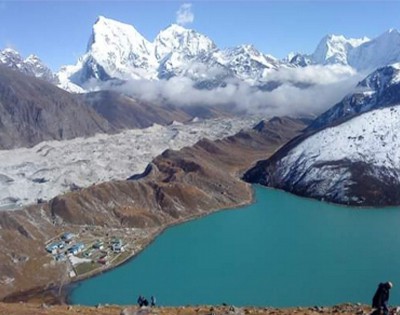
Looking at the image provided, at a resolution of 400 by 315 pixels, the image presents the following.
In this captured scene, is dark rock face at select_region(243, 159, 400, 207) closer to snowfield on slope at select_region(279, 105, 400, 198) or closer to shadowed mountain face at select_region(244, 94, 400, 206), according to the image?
shadowed mountain face at select_region(244, 94, 400, 206)

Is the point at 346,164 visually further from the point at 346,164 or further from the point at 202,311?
the point at 202,311

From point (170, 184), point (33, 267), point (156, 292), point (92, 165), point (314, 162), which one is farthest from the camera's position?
point (92, 165)

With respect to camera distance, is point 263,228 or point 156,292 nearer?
point 156,292

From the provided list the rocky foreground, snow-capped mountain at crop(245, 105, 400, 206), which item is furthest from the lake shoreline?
snow-capped mountain at crop(245, 105, 400, 206)

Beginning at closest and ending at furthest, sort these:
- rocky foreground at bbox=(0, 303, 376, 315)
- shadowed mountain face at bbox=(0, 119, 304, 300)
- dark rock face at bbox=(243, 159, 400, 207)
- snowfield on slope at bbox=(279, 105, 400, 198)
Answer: rocky foreground at bbox=(0, 303, 376, 315) → shadowed mountain face at bbox=(0, 119, 304, 300) → dark rock face at bbox=(243, 159, 400, 207) → snowfield on slope at bbox=(279, 105, 400, 198)

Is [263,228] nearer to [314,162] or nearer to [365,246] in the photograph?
[365,246]

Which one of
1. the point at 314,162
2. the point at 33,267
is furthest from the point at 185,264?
the point at 314,162

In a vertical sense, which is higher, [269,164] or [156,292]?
[269,164]
